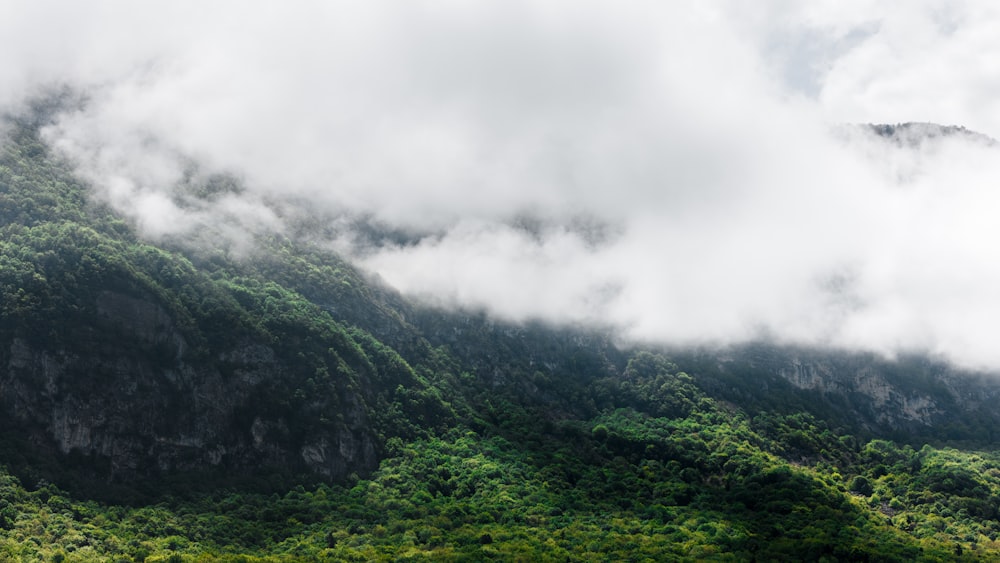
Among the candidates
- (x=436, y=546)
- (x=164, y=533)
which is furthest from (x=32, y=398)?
(x=436, y=546)

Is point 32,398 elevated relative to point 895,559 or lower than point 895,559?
elevated

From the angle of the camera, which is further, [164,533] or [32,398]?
[32,398]

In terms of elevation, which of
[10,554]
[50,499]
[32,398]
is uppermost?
[32,398]

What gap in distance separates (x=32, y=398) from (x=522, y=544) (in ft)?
382

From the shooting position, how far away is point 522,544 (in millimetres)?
186750

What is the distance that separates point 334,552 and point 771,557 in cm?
9251

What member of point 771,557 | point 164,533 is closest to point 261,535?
point 164,533

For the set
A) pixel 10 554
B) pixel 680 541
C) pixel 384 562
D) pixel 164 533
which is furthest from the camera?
pixel 680 541

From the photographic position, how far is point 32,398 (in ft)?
655

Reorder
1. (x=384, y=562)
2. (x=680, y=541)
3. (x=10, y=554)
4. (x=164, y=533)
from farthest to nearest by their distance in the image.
Answer: (x=680, y=541), (x=164, y=533), (x=384, y=562), (x=10, y=554)

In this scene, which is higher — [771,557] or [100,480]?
[100,480]

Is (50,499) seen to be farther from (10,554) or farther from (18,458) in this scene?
(10,554)

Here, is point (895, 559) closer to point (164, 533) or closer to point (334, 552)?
point (334, 552)

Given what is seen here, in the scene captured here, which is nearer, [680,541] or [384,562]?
[384,562]
